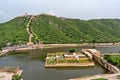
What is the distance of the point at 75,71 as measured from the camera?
56938 mm

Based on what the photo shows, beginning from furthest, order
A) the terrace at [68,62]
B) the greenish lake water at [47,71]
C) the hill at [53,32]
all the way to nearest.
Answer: the hill at [53,32]
the terrace at [68,62]
the greenish lake water at [47,71]

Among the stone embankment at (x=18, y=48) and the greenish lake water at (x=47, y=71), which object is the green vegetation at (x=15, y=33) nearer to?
the stone embankment at (x=18, y=48)

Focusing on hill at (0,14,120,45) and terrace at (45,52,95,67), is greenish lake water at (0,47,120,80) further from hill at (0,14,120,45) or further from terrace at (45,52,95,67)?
hill at (0,14,120,45)

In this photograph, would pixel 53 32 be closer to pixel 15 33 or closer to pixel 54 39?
pixel 54 39

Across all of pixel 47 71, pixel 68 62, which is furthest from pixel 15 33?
pixel 47 71

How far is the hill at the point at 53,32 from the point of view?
111m

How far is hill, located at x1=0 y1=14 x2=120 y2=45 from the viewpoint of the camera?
4365 inches

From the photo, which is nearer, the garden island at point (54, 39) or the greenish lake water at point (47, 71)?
the greenish lake water at point (47, 71)

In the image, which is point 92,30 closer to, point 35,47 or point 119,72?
point 35,47

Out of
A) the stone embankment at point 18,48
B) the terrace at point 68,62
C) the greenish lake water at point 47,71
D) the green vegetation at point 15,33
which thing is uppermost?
the green vegetation at point 15,33

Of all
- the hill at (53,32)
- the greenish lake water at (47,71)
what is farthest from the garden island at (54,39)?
the greenish lake water at (47,71)

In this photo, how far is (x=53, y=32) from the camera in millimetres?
118375

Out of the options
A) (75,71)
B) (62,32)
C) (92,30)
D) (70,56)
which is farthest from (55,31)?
(75,71)

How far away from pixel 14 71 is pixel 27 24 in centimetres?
7811
